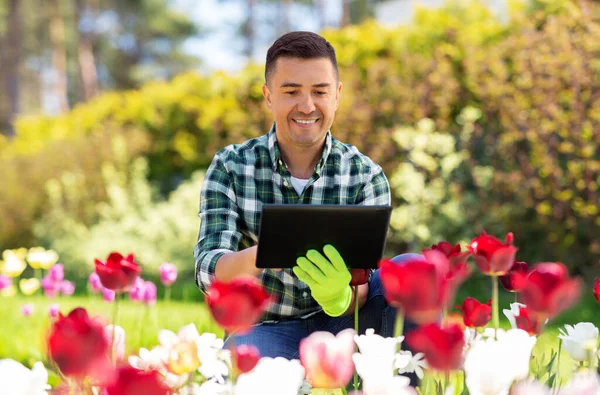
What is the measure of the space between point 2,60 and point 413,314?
20383 mm

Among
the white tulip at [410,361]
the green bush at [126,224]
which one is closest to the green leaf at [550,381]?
the white tulip at [410,361]

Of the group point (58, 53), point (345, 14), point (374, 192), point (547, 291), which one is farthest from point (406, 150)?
point (58, 53)

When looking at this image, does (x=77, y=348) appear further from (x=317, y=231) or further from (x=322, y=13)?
(x=322, y=13)

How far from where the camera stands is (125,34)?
2567 centimetres

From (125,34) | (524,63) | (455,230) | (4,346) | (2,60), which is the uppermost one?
(125,34)

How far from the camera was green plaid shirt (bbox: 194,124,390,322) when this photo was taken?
2137 millimetres

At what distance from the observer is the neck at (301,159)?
221cm

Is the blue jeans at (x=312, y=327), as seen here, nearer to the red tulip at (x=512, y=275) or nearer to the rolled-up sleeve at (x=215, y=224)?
the rolled-up sleeve at (x=215, y=224)

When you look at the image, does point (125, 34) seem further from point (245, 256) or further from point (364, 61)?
point (245, 256)

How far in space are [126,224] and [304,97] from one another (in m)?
5.12

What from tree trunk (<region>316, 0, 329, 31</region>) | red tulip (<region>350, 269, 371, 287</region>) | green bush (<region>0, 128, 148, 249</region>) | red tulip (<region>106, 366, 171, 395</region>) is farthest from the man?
tree trunk (<region>316, 0, 329, 31</region>)

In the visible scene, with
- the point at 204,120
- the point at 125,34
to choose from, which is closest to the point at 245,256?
the point at 204,120

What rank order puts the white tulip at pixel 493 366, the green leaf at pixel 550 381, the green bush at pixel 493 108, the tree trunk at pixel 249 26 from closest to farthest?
the white tulip at pixel 493 366, the green leaf at pixel 550 381, the green bush at pixel 493 108, the tree trunk at pixel 249 26

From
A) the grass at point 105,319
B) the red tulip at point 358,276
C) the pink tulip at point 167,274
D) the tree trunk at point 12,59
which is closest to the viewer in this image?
the red tulip at point 358,276
